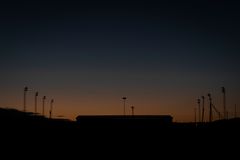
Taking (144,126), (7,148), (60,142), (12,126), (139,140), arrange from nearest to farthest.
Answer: (7,148) → (60,142) → (139,140) → (12,126) → (144,126)

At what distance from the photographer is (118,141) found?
43906 mm

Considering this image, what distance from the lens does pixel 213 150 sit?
3831 centimetres

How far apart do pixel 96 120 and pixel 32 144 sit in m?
16.0

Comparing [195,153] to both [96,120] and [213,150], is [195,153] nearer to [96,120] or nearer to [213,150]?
[213,150]

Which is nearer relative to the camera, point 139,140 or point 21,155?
point 21,155

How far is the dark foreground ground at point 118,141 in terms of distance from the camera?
1502 inches

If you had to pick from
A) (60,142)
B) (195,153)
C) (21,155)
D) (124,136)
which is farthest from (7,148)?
(195,153)

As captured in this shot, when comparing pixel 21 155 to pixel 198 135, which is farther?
pixel 198 135

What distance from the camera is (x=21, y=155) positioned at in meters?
33.9

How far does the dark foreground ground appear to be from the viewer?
1502 inches

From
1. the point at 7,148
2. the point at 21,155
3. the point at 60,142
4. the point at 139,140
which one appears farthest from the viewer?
the point at 139,140

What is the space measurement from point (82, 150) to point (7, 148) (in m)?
7.69

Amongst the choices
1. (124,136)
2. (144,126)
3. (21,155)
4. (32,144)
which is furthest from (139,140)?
(21,155)

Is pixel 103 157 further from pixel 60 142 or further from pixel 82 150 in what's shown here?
pixel 60 142
